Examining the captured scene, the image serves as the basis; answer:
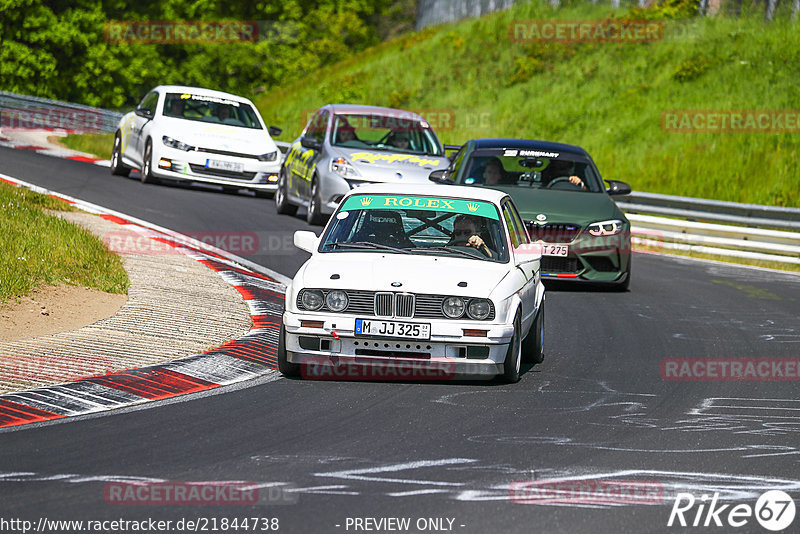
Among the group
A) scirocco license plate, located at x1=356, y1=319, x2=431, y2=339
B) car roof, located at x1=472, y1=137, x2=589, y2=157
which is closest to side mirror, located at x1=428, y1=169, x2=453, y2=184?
car roof, located at x1=472, y1=137, x2=589, y2=157

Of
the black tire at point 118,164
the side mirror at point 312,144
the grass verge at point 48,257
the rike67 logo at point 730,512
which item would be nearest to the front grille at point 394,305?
the rike67 logo at point 730,512

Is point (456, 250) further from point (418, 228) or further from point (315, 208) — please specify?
point (315, 208)

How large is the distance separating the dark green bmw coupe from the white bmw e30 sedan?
4.97m

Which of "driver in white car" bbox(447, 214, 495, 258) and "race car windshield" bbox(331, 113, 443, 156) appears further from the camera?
"race car windshield" bbox(331, 113, 443, 156)

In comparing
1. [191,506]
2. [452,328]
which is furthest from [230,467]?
[452,328]

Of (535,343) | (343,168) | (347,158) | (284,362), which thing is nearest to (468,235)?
(535,343)

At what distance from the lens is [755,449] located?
7.71 m

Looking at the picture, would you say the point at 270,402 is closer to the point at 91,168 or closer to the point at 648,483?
the point at 648,483

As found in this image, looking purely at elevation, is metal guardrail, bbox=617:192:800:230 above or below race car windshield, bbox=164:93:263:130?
below

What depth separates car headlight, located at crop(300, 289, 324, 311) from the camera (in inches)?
361

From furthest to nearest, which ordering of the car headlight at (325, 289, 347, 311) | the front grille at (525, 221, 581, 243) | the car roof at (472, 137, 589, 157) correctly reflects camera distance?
the car roof at (472, 137, 589, 157) → the front grille at (525, 221, 581, 243) → the car headlight at (325, 289, 347, 311)

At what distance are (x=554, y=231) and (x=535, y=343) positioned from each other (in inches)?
181

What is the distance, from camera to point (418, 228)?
33.7ft

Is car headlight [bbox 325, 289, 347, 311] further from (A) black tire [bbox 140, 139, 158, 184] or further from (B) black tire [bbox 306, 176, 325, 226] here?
(A) black tire [bbox 140, 139, 158, 184]
